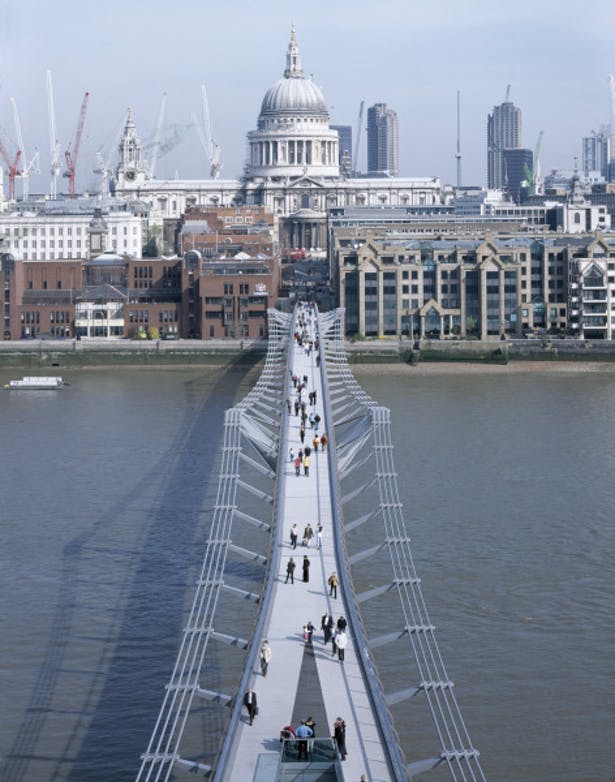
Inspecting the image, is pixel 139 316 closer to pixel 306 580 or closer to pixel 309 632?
pixel 306 580

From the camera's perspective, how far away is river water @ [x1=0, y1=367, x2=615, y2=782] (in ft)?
41.0

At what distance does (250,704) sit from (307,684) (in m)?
1.06

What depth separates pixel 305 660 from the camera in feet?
39.6

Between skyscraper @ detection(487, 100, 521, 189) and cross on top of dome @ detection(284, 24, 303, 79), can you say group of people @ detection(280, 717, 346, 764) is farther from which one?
skyscraper @ detection(487, 100, 521, 189)

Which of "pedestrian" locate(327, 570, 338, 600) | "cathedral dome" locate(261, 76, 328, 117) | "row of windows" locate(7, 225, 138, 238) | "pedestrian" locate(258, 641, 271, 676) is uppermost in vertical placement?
"cathedral dome" locate(261, 76, 328, 117)

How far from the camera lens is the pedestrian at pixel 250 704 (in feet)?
35.4

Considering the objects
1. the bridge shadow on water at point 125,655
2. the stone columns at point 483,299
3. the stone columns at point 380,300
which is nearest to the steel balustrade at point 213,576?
the bridge shadow on water at point 125,655

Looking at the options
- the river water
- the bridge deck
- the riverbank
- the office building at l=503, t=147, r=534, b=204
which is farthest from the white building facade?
the bridge deck

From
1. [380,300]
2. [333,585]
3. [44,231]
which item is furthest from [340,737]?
[44,231]

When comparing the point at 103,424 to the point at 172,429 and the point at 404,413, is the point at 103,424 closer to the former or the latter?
the point at 172,429

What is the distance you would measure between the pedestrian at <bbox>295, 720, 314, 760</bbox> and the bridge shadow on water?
1.80 metres

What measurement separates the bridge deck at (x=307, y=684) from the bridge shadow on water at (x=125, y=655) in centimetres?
91

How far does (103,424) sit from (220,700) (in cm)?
1963

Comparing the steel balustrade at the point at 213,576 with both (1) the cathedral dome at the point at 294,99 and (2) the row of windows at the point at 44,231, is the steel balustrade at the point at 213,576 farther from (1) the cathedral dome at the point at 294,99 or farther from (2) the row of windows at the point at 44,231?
(1) the cathedral dome at the point at 294,99
